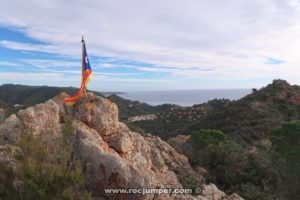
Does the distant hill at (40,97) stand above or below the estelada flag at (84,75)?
below

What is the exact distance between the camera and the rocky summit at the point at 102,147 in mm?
10414

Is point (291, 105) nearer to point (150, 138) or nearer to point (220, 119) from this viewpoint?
point (220, 119)

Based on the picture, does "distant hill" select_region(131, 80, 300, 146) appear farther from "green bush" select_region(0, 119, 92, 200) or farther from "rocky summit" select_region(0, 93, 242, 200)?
"green bush" select_region(0, 119, 92, 200)

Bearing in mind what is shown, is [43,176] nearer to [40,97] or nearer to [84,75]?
[84,75]

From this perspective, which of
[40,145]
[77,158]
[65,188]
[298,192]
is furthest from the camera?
[298,192]

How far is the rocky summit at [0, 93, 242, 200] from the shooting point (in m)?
10.4

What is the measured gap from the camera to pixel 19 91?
106438mm

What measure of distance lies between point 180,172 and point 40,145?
25.2 ft

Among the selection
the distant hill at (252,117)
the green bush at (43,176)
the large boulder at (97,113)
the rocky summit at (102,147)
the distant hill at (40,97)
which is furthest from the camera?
the distant hill at (40,97)

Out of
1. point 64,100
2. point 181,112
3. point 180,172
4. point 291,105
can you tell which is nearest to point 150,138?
point 180,172

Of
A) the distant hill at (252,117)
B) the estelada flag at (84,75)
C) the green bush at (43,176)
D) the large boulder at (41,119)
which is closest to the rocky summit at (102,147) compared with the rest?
the large boulder at (41,119)

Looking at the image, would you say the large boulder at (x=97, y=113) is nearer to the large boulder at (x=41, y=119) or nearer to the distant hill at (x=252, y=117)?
the large boulder at (x=41, y=119)

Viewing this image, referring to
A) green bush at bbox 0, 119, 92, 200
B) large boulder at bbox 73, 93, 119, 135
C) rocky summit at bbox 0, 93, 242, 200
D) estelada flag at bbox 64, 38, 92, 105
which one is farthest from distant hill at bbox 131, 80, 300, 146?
green bush at bbox 0, 119, 92, 200

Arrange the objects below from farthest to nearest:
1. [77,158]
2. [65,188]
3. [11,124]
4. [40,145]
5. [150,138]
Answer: [150,138] < [11,124] < [77,158] < [40,145] < [65,188]
